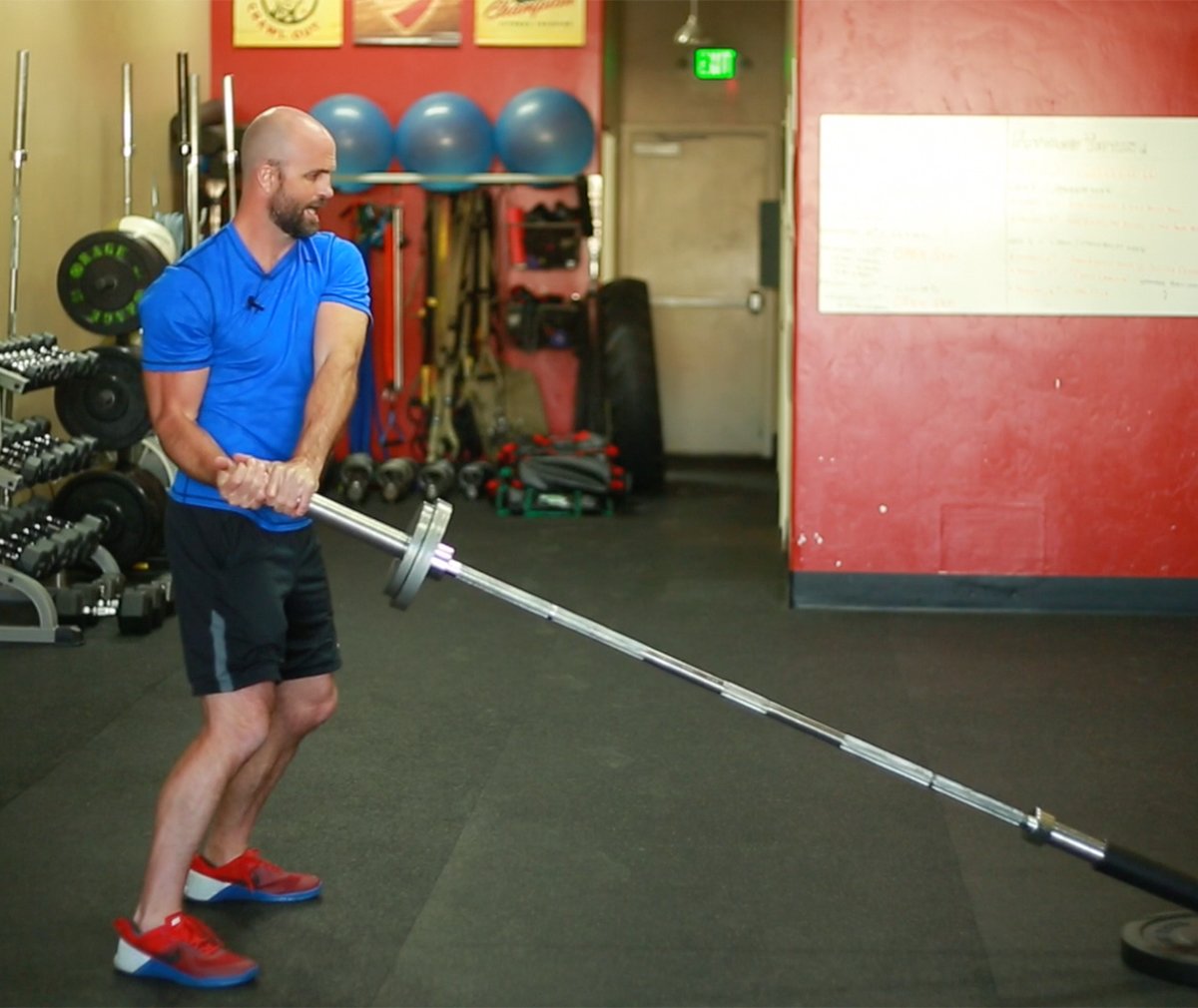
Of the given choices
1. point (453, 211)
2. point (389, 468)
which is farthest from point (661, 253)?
point (389, 468)

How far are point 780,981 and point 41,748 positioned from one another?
83.3 inches

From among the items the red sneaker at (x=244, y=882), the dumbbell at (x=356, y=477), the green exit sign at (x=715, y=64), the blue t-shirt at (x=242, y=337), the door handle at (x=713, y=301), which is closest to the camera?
the blue t-shirt at (x=242, y=337)

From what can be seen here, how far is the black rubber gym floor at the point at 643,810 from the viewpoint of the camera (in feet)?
9.13

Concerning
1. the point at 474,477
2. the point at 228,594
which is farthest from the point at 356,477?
the point at 228,594

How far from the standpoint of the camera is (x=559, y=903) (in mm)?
3086

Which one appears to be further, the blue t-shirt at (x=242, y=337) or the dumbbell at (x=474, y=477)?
the dumbbell at (x=474, y=477)

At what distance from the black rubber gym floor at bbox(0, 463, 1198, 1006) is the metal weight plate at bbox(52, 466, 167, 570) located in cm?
60

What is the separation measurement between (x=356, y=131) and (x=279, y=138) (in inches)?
234

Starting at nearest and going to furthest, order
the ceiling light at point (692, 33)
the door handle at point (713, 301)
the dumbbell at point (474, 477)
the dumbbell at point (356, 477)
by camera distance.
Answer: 1. the dumbbell at point (356, 477)
2. the dumbbell at point (474, 477)
3. the ceiling light at point (692, 33)
4. the door handle at point (713, 301)

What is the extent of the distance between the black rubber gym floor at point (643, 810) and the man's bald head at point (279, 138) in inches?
51.9

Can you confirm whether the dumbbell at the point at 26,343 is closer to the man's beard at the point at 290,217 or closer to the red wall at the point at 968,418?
the red wall at the point at 968,418

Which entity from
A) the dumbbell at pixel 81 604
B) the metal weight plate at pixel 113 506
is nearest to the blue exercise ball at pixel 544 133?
the metal weight plate at pixel 113 506

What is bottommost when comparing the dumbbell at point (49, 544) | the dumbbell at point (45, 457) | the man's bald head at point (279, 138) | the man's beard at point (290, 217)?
the dumbbell at point (49, 544)

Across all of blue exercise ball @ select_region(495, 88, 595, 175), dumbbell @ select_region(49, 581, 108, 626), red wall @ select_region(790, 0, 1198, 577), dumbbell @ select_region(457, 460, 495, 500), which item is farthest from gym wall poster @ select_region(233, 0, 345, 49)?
dumbbell @ select_region(49, 581, 108, 626)
